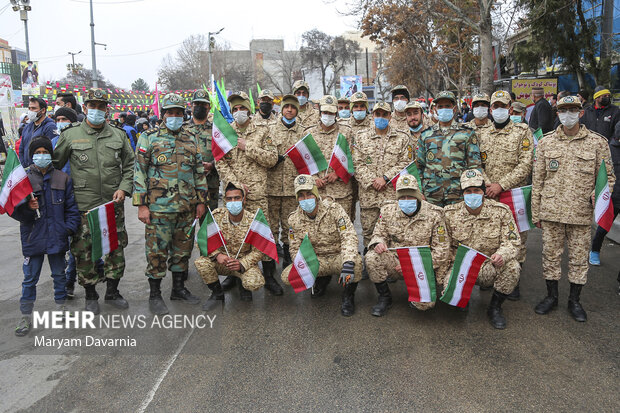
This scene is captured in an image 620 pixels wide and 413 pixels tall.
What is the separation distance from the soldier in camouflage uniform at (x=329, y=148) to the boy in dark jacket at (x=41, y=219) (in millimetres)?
2940

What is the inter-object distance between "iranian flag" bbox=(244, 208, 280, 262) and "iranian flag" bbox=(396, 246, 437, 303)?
145cm

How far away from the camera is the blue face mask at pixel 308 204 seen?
484 centimetres

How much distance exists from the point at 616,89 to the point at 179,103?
13.9 m

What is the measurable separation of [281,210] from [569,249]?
3566mm

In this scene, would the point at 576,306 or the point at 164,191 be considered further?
the point at 164,191

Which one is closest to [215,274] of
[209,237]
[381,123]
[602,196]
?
[209,237]

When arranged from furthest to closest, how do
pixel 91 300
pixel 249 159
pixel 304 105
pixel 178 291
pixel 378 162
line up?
pixel 304 105 → pixel 249 159 → pixel 378 162 → pixel 178 291 → pixel 91 300

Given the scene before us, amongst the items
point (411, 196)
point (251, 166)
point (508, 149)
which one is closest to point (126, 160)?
point (251, 166)

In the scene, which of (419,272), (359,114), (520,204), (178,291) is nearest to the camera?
(419,272)

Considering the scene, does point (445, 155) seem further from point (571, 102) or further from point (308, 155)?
point (308, 155)

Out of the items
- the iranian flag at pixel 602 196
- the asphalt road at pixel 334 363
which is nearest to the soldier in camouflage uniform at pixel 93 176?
the asphalt road at pixel 334 363

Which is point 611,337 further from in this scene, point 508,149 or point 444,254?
point 508,149

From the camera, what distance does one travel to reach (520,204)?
5.28 metres

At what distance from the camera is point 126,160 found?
16.9ft
